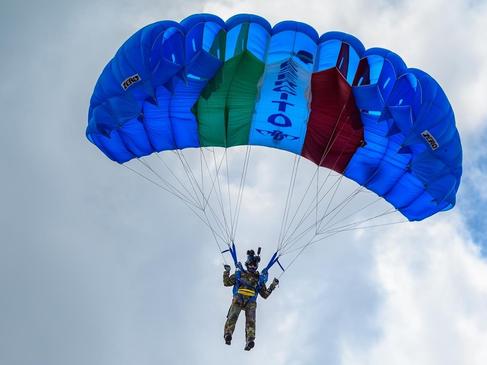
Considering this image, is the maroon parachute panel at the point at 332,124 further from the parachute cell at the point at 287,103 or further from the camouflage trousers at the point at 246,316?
the camouflage trousers at the point at 246,316

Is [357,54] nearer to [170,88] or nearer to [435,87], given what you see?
[435,87]

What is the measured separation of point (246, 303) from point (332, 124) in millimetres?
4741

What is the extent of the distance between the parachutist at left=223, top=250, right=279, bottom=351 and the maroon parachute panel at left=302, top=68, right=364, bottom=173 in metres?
3.30

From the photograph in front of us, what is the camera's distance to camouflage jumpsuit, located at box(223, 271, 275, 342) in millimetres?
20594

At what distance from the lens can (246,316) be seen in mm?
20844

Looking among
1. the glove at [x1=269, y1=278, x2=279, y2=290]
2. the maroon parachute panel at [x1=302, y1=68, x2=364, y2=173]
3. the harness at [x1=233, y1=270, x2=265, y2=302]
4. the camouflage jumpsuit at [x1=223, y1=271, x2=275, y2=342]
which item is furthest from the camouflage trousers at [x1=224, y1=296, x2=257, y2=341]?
the maroon parachute panel at [x1=302, y1=68, x2=364, y2=173]

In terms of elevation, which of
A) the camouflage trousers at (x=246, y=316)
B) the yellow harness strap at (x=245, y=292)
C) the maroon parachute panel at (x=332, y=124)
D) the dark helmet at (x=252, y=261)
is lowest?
the camouflage trousers at (x=246, y=316)

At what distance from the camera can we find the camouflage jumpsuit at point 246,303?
67.6ft

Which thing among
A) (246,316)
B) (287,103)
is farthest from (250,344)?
(287,103)

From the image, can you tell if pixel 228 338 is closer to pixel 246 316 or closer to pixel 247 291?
pixel 246 316

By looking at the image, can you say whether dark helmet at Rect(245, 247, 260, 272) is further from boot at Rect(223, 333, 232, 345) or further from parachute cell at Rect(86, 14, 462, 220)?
parachute cell at Rect(86, 14, 462, 220)

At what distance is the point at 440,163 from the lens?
21.2 metres

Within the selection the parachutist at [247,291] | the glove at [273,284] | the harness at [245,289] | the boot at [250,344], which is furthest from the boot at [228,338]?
the glove at [273,284]

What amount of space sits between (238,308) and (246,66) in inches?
214
